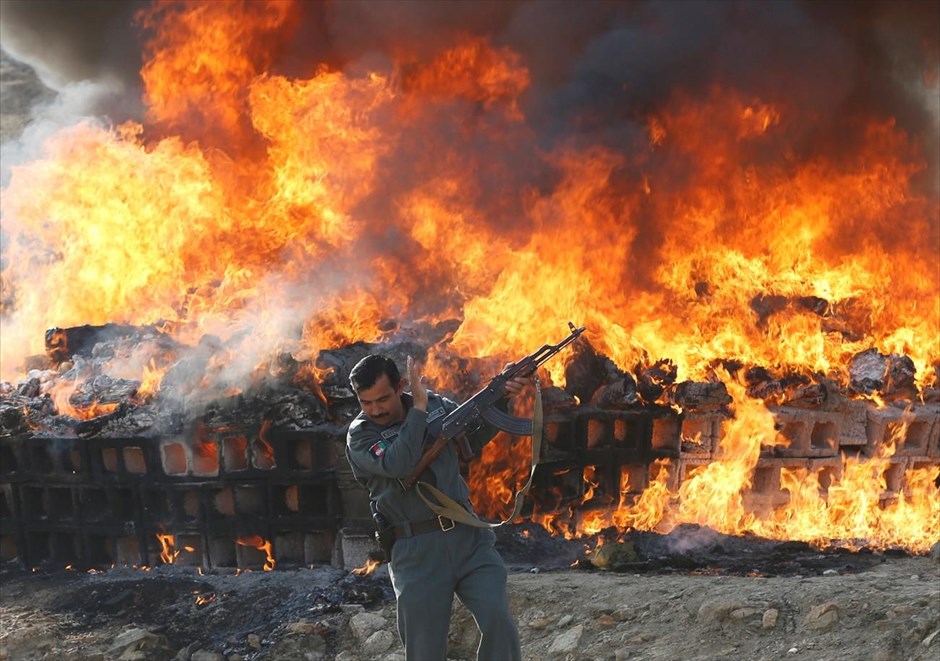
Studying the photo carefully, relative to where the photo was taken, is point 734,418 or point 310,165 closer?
point 734,418

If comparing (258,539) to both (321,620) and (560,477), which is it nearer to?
(321,620)

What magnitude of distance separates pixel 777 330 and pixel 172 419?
5.95m

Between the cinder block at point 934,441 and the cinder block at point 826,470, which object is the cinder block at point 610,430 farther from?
the cinder block at point 934,441

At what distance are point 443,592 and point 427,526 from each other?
12.8 inches

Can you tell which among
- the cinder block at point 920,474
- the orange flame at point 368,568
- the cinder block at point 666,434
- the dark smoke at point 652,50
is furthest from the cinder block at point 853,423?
the orange flame at point 368,568

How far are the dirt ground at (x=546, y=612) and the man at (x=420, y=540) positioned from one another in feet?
5.70

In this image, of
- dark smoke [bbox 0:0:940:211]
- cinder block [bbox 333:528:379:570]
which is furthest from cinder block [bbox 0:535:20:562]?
dark smoke [bbox 0:0:940:211]

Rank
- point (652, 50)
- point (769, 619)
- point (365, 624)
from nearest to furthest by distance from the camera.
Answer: point (769, 619) → point (365, 624) → point (652, 50)

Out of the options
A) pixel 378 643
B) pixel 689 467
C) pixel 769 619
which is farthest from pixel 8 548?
pixel 769 619

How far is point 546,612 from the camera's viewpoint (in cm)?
653

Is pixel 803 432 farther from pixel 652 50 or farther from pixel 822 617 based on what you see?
pixel 652 50

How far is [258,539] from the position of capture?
27.1 ft

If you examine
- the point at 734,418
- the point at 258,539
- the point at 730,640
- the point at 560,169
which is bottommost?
the point at 730,640

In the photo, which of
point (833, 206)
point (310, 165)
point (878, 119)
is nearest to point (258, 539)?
point (310, 165)
